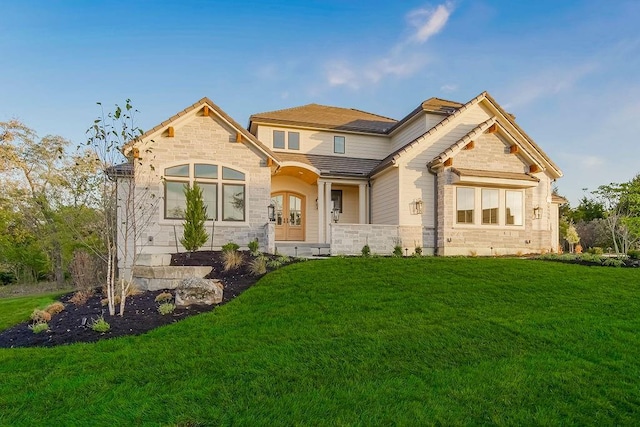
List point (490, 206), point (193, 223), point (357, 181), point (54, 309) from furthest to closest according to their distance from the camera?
point (357, 181) < point (490, 206) < point (193, 223) < point (54, 309)

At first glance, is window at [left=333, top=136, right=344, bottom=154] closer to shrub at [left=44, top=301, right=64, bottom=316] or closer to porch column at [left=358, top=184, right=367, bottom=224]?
porch column at [left=358, top=184, right=367, bottom=224]

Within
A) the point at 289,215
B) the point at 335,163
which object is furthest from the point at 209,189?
the point at 335,163

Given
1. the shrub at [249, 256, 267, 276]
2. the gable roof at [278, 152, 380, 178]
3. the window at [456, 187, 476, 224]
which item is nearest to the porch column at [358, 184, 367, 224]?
the gable roof at [278, 152, 380, 178]

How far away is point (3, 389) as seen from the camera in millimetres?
4012

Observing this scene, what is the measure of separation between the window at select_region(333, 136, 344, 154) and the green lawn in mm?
11068

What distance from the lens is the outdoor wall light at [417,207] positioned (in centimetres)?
1424

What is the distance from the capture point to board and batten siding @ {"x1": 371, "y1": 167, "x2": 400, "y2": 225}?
14.6 meters

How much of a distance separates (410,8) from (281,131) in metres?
7.45

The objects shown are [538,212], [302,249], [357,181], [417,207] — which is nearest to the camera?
[417,207]

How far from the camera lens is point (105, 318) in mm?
6793

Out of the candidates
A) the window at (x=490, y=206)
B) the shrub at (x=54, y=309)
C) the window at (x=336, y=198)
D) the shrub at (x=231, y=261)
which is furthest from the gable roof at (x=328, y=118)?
the shrub at (x=54, y=309)

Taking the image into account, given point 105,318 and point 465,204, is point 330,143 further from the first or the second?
point 105,318

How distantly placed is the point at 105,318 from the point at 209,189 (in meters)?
7.10

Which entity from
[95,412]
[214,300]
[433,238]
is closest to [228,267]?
[214,300]
